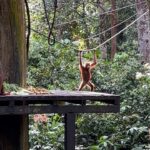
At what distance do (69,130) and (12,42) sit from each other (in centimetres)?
128

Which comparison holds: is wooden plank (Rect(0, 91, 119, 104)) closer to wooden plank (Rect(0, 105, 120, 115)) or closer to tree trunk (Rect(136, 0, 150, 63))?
wooden plank (Rect(0, 105, 120, 115))

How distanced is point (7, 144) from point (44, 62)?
5.21 m

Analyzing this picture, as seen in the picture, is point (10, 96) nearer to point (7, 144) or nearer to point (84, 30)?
point (7, 144)

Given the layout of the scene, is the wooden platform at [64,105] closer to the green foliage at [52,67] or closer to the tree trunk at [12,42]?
the tree trunk at [12,42]

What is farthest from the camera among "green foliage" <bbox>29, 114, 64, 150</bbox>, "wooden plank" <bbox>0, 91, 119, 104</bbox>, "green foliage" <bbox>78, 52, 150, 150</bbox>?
"green foliage" <bbox>78, 52, 150, 150</bbox>

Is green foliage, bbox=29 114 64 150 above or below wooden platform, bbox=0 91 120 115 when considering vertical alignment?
below

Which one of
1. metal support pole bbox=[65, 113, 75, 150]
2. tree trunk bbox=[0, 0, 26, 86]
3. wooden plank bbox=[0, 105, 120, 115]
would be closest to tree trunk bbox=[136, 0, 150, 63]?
tree trunk bbox=[0, 0, 26, 86]

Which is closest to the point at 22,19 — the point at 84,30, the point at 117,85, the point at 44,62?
the point at 117,85

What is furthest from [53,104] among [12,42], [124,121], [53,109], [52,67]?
[52,67]

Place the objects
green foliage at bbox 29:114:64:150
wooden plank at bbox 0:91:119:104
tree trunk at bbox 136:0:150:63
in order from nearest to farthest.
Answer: wooden plank at bbox 0:91:119:104
green foliage at bbox 29:114:64:150
tree trunk at bbox 136:0:150:63

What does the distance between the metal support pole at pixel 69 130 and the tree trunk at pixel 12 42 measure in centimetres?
100

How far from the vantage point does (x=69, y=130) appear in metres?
3.27

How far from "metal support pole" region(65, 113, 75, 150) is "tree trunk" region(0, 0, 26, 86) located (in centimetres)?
100

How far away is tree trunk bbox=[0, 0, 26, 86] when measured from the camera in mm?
4070
